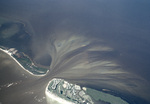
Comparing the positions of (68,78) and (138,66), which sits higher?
(68,78)

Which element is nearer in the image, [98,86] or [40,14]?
[98,86]

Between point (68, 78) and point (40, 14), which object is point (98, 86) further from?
point (40, 14)

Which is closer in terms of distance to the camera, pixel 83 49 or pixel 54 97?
pixel 54 97

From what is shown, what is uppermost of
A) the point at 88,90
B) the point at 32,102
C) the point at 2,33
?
the point at 2,33

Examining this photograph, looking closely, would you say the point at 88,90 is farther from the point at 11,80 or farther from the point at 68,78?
the point at 11,80

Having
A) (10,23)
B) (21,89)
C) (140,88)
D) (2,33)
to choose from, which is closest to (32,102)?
(21,89)

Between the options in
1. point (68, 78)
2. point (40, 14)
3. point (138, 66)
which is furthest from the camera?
point (40, 14)

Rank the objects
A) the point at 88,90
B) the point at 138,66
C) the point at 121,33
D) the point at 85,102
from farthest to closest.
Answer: the point at 121,33 < the point at 138,66 < the point at 88,90 < the point at 85,102
